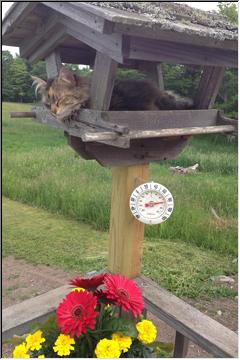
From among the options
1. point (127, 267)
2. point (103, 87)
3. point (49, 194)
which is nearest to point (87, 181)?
point (49, 194)

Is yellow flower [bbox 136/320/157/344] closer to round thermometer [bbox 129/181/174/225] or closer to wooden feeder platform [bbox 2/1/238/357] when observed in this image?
wooden feeder platform [bbox 2/1/238/357]

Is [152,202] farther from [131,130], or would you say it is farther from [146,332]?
[146,332]

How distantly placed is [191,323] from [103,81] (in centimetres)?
154

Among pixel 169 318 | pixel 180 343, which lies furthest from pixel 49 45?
pixel 180 343

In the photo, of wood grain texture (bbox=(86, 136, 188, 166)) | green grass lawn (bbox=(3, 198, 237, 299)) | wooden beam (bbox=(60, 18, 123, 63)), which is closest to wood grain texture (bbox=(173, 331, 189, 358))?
wood grain texture (bbox=(86, 136, 188, 166))

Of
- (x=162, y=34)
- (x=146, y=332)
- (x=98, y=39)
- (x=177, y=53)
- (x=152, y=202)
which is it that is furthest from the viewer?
(x=152, y=202)

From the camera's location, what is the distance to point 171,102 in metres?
2.55

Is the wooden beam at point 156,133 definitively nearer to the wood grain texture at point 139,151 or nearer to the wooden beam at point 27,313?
the wood grain texture at point 139,151

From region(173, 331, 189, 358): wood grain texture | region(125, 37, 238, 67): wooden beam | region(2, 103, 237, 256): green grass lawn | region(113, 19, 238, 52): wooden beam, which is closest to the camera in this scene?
region(113, 19, 238, 52): wooden beam

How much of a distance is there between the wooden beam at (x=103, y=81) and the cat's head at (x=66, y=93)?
0.08 metres

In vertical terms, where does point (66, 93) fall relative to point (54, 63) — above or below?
below

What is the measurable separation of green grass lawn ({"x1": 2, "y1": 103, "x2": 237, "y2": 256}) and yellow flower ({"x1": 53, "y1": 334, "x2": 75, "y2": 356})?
3.45 m

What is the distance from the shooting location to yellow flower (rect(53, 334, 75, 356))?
187 centimetres

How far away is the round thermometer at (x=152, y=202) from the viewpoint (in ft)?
7.48
